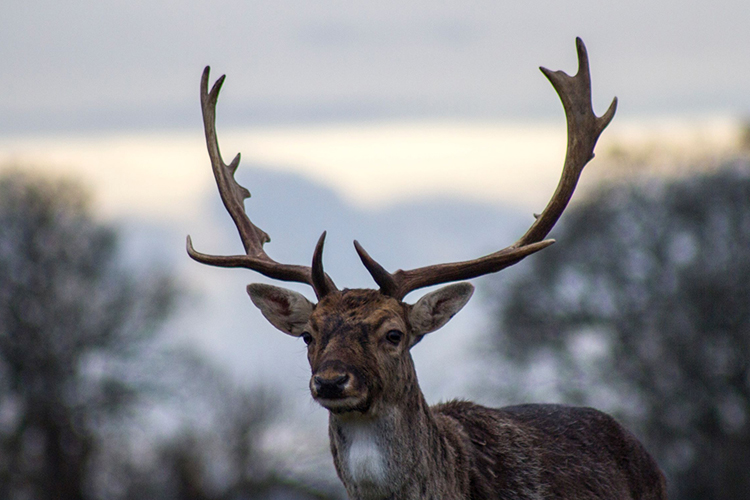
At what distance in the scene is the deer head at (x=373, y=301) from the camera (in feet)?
24.9

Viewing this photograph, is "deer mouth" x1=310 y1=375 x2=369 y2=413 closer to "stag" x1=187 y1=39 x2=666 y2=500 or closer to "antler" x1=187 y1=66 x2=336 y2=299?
"stag" x1=187 y1=39 x2=666 y2=500

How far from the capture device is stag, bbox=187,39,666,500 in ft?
25.3

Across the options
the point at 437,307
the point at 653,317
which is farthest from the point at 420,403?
the point at 653,317

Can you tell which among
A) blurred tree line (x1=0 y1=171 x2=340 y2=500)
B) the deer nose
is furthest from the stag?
blurred tree line (x1=0 y1=171 x2=340 y2=500)

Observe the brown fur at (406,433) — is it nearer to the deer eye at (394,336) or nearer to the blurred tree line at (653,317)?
the deer eye at (394,336)

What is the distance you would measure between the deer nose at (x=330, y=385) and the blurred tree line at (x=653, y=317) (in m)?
29.8

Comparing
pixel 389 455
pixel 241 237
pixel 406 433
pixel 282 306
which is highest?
pixel 241 237

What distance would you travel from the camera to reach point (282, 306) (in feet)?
28.6

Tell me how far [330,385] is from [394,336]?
2.55 ft

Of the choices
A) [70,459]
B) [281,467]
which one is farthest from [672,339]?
[70,459]

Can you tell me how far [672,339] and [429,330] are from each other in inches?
1208

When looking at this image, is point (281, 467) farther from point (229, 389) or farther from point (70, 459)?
point (70, 459)

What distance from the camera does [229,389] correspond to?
36.0 metres

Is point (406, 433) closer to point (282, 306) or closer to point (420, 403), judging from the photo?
point (420, 403)
